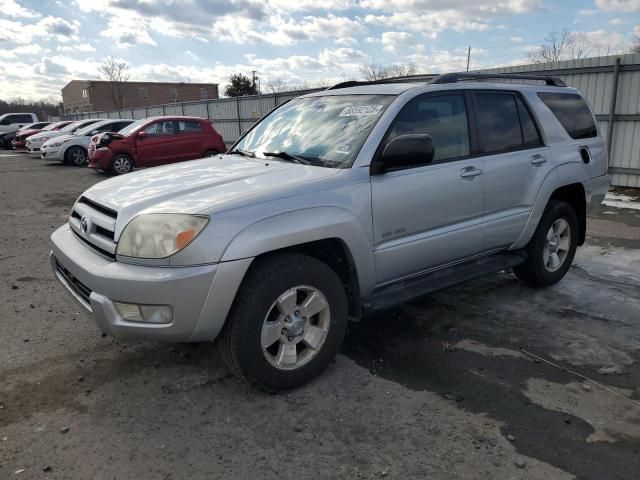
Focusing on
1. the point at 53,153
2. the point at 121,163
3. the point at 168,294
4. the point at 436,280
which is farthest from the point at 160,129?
the point at 168,294

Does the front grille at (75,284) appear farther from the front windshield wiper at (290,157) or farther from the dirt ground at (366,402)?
the front windshield wiper at (290,157)

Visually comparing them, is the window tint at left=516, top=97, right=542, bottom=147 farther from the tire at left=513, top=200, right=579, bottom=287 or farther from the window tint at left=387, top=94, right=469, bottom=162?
the window tint at left=387, top=94, right=469, bottom=162

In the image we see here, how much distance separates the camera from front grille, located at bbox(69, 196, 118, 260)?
9.57 ft

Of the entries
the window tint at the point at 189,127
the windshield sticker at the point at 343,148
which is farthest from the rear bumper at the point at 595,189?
the window tint at the point at 189,127

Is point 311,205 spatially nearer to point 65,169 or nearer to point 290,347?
point 290,347

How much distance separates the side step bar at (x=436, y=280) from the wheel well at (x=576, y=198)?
877mm

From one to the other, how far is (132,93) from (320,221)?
68.7 m

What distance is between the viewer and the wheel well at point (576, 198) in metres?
4.92

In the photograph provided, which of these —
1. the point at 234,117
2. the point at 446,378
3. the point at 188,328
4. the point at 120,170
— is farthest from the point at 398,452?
the point at 234,117

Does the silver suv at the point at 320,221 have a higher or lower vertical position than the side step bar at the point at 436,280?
higher

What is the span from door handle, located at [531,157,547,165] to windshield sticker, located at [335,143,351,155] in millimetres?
1937

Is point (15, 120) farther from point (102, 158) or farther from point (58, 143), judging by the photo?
point (102, 158)

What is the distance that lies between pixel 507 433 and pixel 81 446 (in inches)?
88.7

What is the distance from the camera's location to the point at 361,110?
3.64 metres
